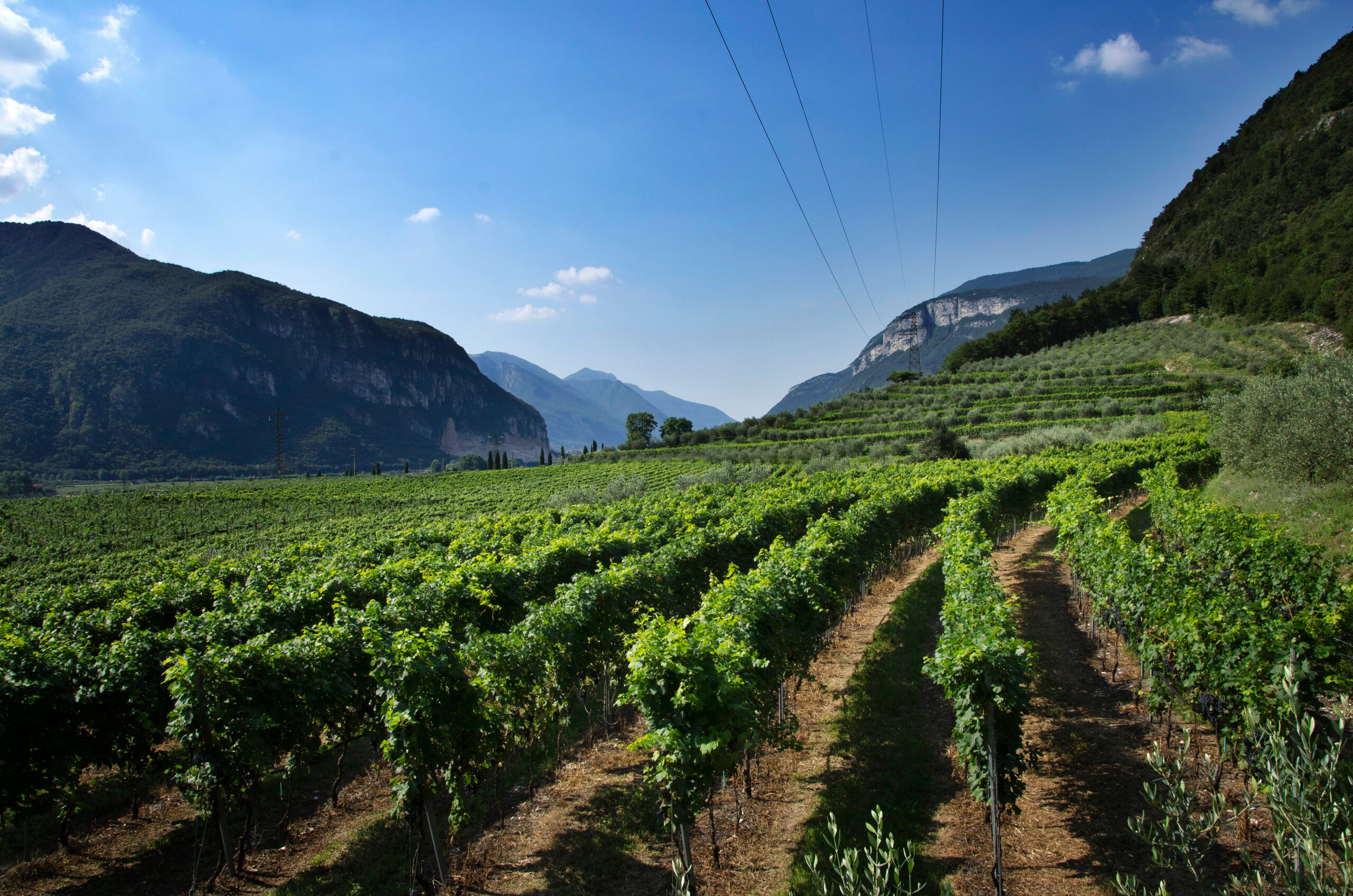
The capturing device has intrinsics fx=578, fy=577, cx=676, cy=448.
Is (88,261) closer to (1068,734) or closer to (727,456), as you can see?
(727,456)

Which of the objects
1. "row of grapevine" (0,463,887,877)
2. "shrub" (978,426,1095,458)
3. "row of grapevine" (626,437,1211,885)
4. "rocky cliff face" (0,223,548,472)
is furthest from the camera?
"rocky cliff face" (0,223,548,472)

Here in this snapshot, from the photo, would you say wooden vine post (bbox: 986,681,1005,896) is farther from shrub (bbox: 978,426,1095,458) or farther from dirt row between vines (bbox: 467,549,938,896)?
shrub (bbox: 978,426,1095,458)

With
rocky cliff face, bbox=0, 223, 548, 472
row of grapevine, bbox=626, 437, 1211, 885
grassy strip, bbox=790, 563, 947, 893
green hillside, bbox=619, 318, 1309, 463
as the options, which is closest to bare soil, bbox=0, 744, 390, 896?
row of grapevine, bbox=626, 437, 1211, 885

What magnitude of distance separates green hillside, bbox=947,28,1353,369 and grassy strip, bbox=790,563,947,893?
80.3 meters

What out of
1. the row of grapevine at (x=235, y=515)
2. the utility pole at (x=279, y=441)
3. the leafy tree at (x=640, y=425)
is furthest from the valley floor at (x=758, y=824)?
the utility pole at (x=279, y=441)

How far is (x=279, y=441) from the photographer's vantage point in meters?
102

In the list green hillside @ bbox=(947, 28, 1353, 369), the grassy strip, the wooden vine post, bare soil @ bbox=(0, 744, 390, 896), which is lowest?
bare soil @ bbox=(0, 744, 390, 896)

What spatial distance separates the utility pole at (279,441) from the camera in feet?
328

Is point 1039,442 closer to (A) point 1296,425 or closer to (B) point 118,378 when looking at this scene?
(A) point 1296,425

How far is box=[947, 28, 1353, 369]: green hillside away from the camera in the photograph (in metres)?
73.2

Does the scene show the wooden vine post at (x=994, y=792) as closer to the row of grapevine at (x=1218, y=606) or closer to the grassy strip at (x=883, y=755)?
the grassy strip at (x=883, y=755)

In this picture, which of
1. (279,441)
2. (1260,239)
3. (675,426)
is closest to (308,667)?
(675,426)

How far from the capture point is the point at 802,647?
31.8 feet

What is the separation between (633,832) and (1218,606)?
796 cm
